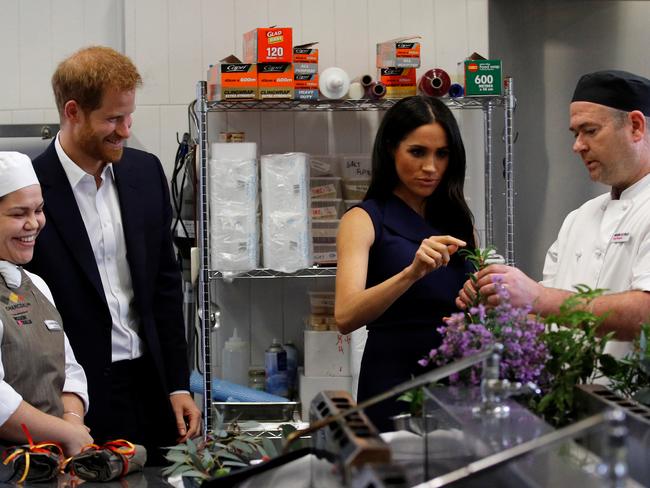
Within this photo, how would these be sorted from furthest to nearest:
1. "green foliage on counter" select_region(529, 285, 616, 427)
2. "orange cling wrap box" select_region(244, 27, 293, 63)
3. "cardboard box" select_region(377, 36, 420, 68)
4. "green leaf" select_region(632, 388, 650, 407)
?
1. "cardboard box" select_region(377, 36, 420, 68)
2. "orange cling wrap box" select_region(244, 27, 293, 63)
3. "green leaf" select_region(632, 388, 650, 407)
4. "green foliage on counter" select_region(529, 285, 616, 427)

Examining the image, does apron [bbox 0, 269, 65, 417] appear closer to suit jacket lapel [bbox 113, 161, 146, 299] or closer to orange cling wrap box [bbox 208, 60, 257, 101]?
suit jacket lapel [bbox 113, 161, 146, 299]

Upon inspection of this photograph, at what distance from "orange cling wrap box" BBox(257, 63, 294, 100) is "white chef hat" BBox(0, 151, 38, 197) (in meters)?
1.39

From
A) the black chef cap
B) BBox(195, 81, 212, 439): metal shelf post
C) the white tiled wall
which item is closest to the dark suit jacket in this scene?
BBox(195, 81, 212, 439): metal shelf post

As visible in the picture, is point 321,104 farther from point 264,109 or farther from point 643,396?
point 643,396

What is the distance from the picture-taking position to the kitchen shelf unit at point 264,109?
3.34 m

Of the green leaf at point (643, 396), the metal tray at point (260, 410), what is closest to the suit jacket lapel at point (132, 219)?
the metal tray at point (260, 410)

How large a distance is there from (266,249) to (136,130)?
0.86m

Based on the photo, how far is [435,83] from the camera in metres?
3.39

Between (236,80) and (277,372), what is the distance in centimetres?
116

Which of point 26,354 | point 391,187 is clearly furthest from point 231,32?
point 26,354

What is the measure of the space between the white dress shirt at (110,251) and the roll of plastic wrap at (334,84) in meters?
1.14

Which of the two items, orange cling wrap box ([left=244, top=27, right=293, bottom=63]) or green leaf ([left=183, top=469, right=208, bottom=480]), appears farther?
orange cling wrap box ([left=244, top=27, right=293, bottom=63])

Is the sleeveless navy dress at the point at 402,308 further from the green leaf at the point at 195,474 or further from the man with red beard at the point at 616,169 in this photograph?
the green leaf at the point at 195,474

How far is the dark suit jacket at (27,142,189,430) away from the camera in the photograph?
2367 mm
